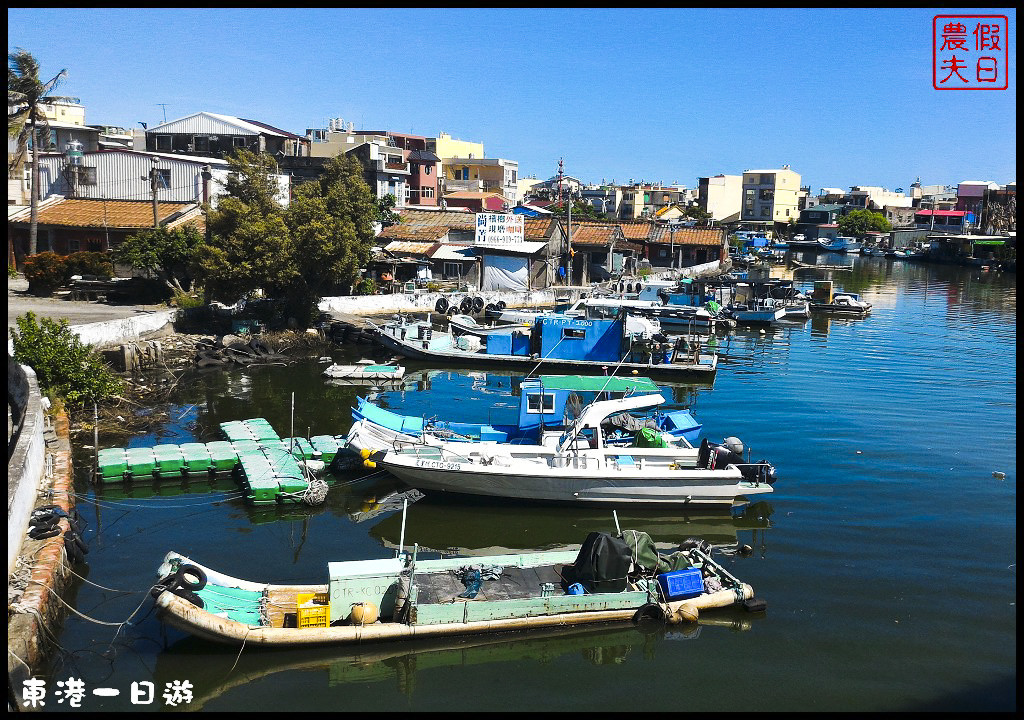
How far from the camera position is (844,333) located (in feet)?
148

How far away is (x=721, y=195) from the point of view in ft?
426

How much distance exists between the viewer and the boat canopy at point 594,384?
70.9 feet

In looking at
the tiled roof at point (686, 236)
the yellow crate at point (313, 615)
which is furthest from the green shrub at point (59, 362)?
the tiled roof at point (686, 236)

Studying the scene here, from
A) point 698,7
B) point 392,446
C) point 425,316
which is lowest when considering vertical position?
point 392,446

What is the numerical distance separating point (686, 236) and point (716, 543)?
175 ft

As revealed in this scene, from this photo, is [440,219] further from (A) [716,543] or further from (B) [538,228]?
(A) [716,543]

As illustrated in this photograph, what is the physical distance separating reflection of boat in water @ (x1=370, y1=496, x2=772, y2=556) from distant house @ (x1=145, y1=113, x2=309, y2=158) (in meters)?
45.3

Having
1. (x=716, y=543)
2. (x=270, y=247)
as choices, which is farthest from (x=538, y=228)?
(x=716, y=543)

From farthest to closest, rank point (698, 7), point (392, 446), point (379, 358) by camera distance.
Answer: point (379, 358)
point (392, 446)
point (698, 7)

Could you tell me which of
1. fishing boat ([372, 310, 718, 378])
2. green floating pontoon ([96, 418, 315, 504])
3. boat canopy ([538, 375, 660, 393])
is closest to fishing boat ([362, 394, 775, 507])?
boat canopy ([538, 375, 660, 393])

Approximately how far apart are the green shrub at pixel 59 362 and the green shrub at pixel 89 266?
16.2 meters

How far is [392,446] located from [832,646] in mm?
10631

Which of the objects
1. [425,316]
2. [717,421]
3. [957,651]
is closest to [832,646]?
[957,651]

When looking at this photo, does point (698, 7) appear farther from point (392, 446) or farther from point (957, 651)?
point (392, 446)
